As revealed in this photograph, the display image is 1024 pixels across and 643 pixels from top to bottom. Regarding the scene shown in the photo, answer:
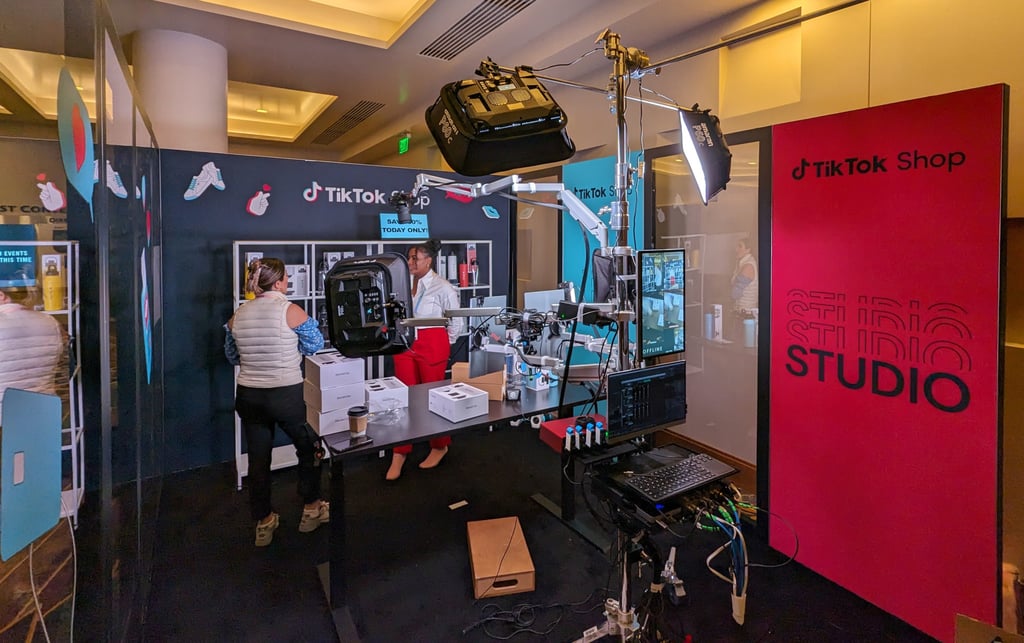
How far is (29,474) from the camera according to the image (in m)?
0.84

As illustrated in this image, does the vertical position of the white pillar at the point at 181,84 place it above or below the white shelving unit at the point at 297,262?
above

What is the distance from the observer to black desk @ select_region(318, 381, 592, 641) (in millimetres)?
A: 2266

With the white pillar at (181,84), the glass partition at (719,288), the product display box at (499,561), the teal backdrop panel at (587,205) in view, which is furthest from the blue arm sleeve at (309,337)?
the white pillar at (181,84)

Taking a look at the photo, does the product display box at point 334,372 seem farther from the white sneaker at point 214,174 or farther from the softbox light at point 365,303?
the white sneaker at point 214,174

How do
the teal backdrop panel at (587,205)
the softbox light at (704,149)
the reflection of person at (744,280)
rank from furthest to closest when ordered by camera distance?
1. the teal backdrop panel at (587,205)
2. the reflection of person at (744,280)
3. the softbox light at (704,149)

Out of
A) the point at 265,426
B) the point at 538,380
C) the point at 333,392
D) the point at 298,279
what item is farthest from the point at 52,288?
the point at 298,279

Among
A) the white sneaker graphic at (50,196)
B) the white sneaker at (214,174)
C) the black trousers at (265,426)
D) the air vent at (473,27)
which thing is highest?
the air vent at (473,27)

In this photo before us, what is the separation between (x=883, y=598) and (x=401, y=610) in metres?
2.11

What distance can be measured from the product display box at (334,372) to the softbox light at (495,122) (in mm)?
1244

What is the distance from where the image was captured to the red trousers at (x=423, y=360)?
3.84 m

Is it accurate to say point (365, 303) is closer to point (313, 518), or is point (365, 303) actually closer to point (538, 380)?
point (538, 380)

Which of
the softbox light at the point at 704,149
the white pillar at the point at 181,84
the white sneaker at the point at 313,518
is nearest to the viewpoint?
the softbox light at the point at 704,149

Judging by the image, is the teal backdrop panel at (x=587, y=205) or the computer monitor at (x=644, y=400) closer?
the computer monitor at (x=644, y=400)

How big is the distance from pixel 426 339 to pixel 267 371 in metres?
1.26
